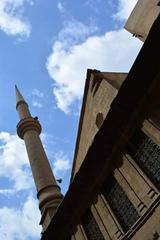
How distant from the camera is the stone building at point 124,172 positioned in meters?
10.2

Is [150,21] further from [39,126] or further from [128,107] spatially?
[39,126]

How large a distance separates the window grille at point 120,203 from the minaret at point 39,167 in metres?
5.68

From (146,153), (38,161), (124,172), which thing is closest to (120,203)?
(124,172)

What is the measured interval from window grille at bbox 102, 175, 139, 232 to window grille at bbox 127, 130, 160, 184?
95 cm

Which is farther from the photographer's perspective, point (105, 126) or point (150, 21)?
point (150, 21)

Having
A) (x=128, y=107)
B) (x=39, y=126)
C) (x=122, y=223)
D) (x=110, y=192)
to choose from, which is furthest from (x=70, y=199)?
(x=39, y=126)

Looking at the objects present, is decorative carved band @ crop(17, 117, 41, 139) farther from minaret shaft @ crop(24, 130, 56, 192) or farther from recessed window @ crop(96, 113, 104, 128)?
recessed window @ crop(96, 113, 104, 128)

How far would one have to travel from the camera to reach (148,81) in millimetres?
10570

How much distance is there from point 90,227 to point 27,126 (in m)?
10.9

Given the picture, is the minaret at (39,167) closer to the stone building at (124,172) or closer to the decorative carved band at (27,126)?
the decorative carved band at (27,126)

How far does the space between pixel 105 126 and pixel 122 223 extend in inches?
97.1

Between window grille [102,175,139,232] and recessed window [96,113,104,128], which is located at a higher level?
recessed window [96,113,104,128]

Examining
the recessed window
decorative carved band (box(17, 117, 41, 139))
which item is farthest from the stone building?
decorative carved band (box(17, 117, 41, 139))

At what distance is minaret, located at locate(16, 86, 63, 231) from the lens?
18.1 metres
